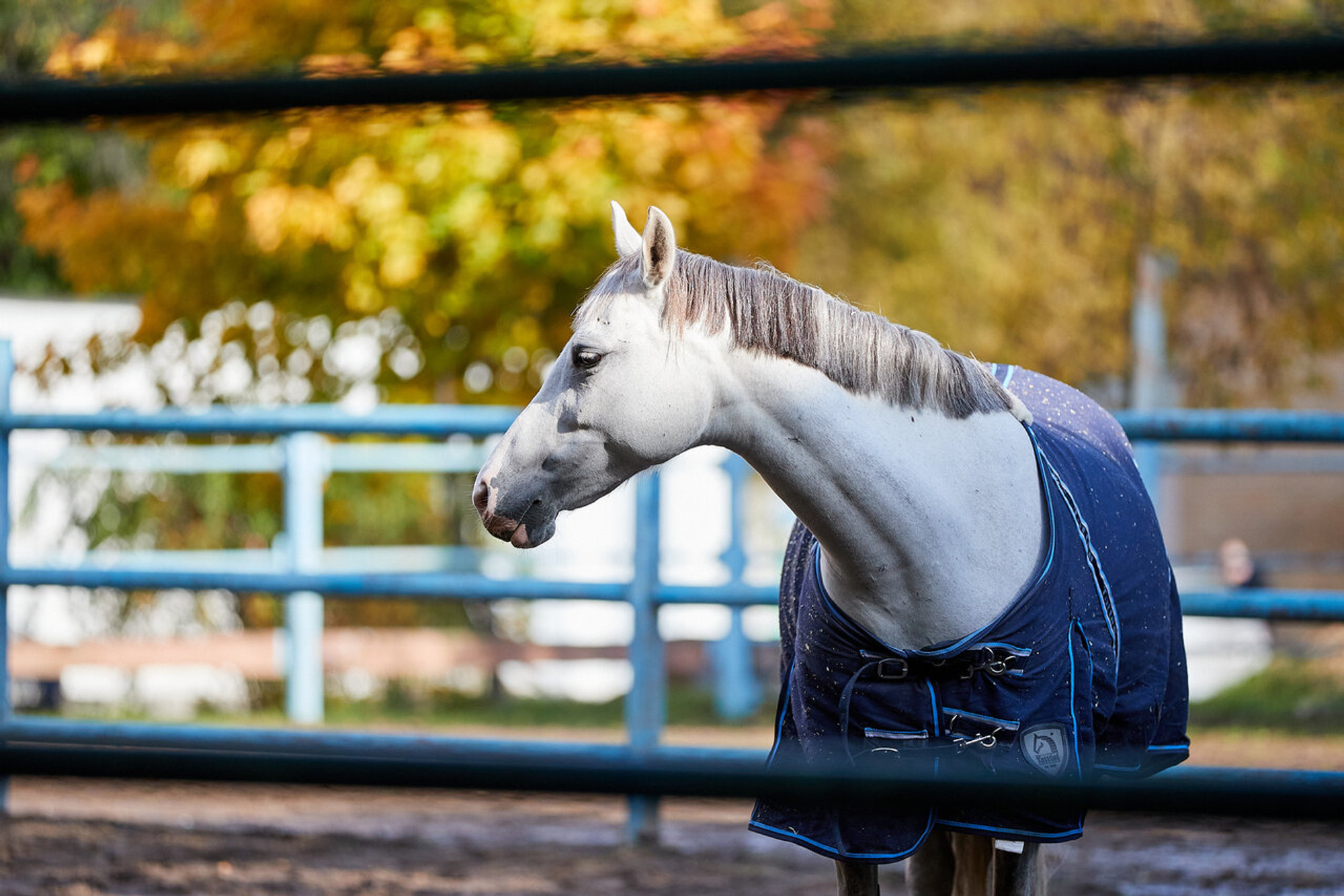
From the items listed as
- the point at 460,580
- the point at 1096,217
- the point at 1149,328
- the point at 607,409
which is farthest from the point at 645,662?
the point at 1096,217

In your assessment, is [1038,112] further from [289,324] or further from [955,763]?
[955,763]

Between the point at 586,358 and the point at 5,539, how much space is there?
2.53m

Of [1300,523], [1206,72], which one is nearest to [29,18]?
[1206,72]

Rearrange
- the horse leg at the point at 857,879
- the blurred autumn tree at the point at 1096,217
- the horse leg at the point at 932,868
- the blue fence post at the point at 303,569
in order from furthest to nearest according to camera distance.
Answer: the blurred autumn tree at the point at 1096,217 < the blue fence post at the point at 303,569 < the horse leg at the point at 932,868 < the horse leg at the point at 857,879

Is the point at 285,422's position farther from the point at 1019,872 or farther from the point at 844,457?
the point at 1019,872

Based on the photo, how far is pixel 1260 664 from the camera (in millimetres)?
7531

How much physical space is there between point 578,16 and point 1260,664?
17.6ft

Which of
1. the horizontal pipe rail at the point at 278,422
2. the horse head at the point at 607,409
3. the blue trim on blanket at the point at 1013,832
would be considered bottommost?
the blue trim on blanket at the point at 1013,832

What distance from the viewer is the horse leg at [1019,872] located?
1920 mm

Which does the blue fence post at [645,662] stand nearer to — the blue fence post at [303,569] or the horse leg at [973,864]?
the horse leg at [973,864]

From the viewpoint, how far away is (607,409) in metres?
1.81

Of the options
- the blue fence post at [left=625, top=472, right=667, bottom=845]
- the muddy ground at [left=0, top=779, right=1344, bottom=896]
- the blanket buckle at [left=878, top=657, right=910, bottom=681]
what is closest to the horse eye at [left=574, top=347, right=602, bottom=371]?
the blanket buckle at [left=878, top=657, right=910, bottom=681]

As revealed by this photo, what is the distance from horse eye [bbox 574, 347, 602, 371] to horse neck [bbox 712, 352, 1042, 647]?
19cm

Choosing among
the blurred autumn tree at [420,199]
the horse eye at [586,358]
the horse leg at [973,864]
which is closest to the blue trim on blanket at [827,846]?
the horse leg at [973,864]
